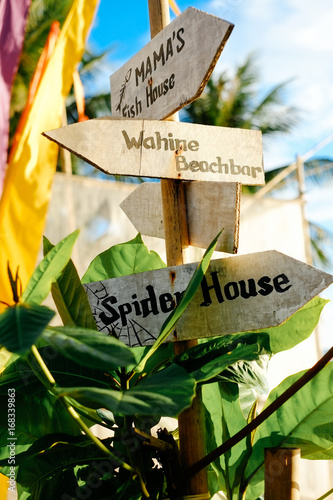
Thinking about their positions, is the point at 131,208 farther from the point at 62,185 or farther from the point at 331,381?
the point at 62,185

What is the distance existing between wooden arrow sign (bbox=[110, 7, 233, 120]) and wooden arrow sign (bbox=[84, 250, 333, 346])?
152 millimetres

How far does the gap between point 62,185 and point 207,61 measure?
2.50m

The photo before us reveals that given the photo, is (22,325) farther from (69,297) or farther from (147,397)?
(69,297)

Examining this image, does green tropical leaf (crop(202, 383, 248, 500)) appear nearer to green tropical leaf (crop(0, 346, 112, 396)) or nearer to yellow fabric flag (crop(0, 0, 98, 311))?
green tropical leaf (crop(0, 346, 112, 396))

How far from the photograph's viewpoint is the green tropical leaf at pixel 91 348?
250 millimetres

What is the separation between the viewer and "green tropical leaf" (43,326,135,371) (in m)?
0.25

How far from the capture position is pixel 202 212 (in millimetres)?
488

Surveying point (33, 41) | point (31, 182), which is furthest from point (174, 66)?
point (33, 41)

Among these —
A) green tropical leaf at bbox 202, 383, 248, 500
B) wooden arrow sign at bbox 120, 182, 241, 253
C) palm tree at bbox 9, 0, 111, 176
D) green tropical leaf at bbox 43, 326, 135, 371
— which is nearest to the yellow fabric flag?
wooden arrow sign at bbox 120, 182, 241, 253

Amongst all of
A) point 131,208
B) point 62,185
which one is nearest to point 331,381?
point 131,208

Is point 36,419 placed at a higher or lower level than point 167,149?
lower

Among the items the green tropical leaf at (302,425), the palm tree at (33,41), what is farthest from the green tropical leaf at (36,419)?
the palm tree at (33,41)

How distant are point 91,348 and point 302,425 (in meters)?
0.24

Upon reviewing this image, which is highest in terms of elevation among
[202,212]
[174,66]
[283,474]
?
[174,66]
